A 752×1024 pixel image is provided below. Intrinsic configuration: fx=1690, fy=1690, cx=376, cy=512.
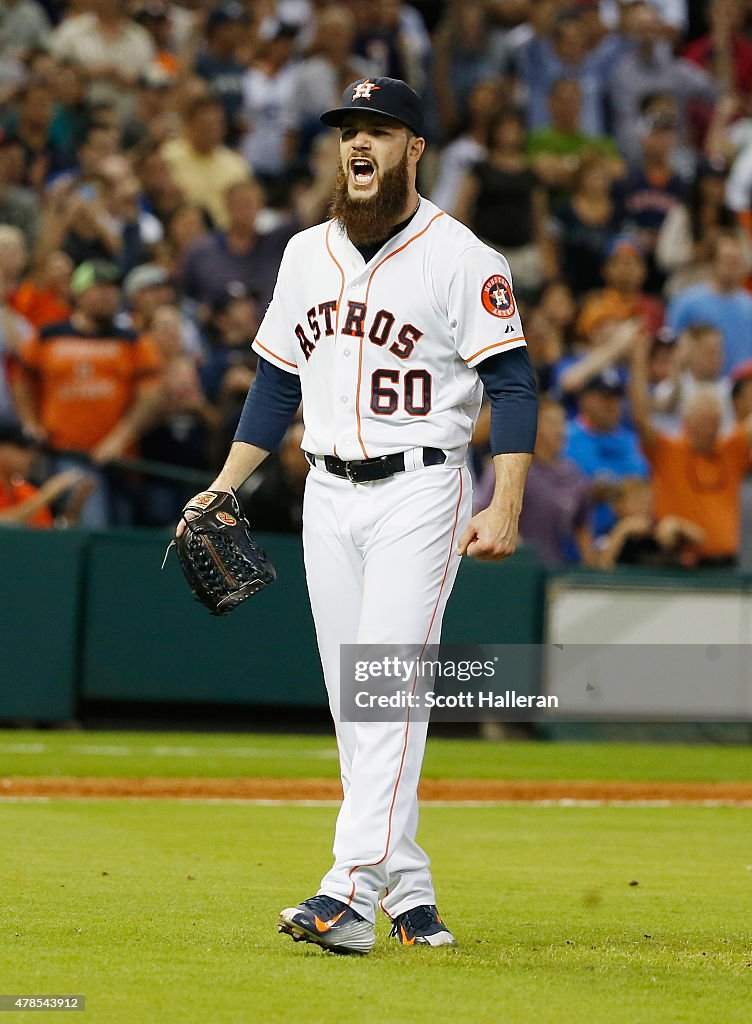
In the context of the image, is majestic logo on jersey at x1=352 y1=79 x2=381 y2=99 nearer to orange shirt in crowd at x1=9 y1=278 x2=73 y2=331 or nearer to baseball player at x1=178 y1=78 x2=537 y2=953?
baseball player at x1=178 y1=78 x2=537 y2=953

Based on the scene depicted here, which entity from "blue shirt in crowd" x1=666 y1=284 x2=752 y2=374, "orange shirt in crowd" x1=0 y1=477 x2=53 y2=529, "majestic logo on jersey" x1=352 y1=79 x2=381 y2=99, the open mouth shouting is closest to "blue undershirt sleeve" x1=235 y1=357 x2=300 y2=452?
the open mouth shouting

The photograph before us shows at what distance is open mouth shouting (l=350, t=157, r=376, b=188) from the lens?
4844 millimetres

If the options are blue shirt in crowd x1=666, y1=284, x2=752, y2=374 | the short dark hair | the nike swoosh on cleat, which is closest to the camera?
the nike swoosh on cleat

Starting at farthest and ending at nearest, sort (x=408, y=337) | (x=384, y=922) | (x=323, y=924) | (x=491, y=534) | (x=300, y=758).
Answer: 1. (x=300, y=758)
2. (x=384, y=922)
3. (x=408, y=337)
4. (x=491, y=534)
5. (x=323, y=924)

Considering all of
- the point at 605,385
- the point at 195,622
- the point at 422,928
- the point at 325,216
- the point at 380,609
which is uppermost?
the point at 325,216

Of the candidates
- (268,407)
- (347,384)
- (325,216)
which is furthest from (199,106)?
(347,384)

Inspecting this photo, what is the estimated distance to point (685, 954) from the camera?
469cm

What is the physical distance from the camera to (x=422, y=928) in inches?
188

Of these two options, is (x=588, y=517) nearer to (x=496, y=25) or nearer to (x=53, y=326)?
(x=53, y=326)

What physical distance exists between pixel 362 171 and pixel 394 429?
2.48 feet

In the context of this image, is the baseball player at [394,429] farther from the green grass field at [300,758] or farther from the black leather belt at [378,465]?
the green grass field at [300,758]

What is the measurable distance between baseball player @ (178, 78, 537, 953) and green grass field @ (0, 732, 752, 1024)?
1.38 ft

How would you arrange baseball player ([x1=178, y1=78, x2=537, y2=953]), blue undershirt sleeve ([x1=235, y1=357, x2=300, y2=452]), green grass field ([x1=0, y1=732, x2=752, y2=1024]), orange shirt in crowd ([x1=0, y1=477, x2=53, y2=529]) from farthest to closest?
orange shirt in crowd ([x1=0, y1=477, x2=53, y2=529])
blue undershirt sleeve ([x1=235, y1=357, x2=300, y2=452])
baseball player ([x1=178, y1=78, x2=537, y2=953])
green grass field ([x1=0, y1=732, x2=752, y2=1024])

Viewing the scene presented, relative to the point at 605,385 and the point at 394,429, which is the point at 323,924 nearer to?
the point at 394,429
